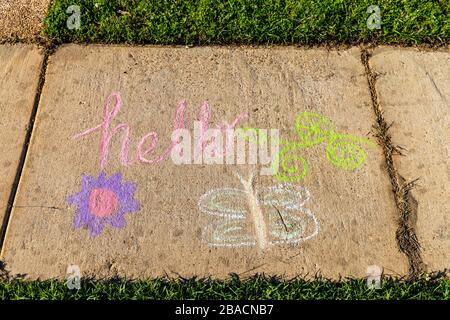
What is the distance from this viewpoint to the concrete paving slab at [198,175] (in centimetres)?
297

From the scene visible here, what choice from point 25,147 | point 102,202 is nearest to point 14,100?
point 25,147

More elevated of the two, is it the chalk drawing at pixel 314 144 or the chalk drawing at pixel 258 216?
the chalk drawing at pixel 314 144

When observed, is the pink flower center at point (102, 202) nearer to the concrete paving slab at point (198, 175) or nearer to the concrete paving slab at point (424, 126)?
the concrete paving slab at point (198, 175)

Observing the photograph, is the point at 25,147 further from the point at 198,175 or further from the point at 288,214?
the point at 288,214

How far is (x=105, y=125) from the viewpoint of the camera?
11.2 ft

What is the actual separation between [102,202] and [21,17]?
5.58 ft

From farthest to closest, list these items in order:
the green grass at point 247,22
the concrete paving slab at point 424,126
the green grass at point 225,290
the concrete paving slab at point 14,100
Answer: the green grass at point 247,22 → the concrete paving slab at point 14,100 → the concrete paving slab at point 424,126 → the green grass at point 225,290

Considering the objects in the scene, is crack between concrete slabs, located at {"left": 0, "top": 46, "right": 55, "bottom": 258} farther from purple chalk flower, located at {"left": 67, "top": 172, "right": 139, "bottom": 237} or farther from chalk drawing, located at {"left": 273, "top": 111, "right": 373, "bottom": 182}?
chalk drawing, located at {"left": 273, "top": 111, "right": 373, "bottom": 182}

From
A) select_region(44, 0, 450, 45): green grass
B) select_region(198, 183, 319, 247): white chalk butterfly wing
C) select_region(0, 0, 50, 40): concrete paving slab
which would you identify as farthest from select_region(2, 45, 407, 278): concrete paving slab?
select_region(0, 0, 50, 40): concrete paving slab

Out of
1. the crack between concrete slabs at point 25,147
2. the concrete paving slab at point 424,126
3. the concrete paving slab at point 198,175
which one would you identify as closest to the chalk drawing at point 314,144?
the concrete paving slab at point 198,175

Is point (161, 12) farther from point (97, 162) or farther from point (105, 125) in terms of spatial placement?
point (97, 162)

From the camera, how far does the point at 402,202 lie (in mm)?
3166

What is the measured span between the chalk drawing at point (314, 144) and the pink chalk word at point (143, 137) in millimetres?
349
